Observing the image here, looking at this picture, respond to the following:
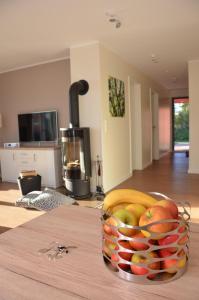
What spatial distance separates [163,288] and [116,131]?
422 cm

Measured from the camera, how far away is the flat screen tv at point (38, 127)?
17.1 ft

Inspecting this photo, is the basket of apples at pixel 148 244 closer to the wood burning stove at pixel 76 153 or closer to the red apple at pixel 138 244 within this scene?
the red apple at pixel 138 244

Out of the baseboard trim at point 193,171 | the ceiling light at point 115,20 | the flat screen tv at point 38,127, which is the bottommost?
the baseboard trim at point 193,171

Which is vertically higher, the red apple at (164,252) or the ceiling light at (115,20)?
the ceiling light at (115,20)

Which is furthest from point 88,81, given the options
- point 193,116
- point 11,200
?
point 193,116

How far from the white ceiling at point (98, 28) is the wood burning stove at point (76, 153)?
828mm

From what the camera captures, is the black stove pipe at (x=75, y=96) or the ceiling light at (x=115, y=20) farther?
the black stove pipe at (x=75, y=96)

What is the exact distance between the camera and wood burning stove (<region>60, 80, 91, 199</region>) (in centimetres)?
399

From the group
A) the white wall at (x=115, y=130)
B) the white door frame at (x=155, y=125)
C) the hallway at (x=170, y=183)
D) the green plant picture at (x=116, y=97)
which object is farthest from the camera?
the white door frame at (x=155, y=125)

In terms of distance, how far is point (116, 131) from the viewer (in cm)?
477

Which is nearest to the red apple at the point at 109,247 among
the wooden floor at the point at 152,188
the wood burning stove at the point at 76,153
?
the wooden floor at the point at 152,188

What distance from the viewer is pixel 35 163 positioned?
4.99 meters

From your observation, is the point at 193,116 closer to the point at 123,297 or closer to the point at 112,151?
the point at 112,151

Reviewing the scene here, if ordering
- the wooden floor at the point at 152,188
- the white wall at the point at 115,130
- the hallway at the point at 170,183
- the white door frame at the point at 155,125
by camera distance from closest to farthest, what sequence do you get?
the wooden floor at the point at 152,188
the hallway at the point at 170,183
the white wall at the point at 115,130
the white door frame at the point at 155,125
